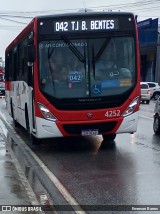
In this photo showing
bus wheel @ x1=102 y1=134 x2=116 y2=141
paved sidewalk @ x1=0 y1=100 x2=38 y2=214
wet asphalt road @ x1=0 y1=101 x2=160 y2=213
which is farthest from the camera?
bus wheel @ x1=102 y1=134 x2=116 y2=141

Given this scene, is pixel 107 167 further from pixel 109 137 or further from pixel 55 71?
pixel 109 137

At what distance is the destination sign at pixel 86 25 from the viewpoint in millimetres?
11719

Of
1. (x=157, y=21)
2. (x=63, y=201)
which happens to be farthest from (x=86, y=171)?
(x=157, y=21)

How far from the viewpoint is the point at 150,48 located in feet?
177

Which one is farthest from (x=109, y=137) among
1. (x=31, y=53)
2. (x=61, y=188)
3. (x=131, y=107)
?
(x=61, y=188)

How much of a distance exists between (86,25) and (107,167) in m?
3.84

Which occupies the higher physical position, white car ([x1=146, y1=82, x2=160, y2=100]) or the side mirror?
Result: the side mirror

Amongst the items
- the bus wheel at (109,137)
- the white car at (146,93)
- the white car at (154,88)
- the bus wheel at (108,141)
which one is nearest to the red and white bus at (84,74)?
the bus wheel at (108,141)

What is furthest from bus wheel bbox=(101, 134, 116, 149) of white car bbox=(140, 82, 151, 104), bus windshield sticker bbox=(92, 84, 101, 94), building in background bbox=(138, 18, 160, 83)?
building in background bbox=(138, 18, 160, 83)

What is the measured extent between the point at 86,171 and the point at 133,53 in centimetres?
369

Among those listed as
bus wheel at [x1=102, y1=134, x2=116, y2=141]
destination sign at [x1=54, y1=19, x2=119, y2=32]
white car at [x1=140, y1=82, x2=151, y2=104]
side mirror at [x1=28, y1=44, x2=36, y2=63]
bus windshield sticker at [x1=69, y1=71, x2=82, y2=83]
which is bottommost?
white car at [x1=140, y1=82, x2=151, y2=104]

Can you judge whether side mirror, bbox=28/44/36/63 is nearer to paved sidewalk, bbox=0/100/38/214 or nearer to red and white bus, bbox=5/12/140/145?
red and white bus, bbox=5/12/140/145

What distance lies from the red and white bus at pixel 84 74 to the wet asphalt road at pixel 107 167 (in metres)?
0.72

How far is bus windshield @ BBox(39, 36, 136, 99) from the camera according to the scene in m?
11.6
